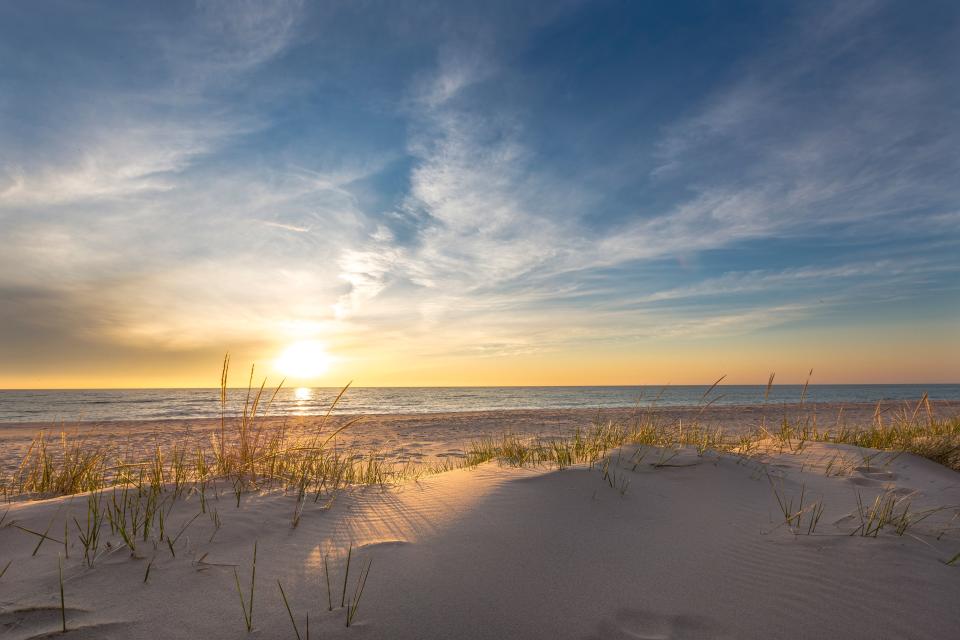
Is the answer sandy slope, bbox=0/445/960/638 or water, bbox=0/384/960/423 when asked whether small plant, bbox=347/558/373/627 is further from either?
water, bbox=0/384/960/423

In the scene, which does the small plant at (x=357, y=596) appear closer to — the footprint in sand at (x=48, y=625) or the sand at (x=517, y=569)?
the sand at (x=517, y=569)

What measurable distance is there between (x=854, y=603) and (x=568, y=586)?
1071 millimetres

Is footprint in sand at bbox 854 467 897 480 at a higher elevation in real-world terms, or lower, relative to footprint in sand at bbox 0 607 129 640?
lower

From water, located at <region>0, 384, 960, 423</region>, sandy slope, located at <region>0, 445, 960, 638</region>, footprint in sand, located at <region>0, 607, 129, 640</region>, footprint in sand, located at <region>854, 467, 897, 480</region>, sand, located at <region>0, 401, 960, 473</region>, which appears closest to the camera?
footprint in sand, located at <region>0, 607, 129, 640</region>

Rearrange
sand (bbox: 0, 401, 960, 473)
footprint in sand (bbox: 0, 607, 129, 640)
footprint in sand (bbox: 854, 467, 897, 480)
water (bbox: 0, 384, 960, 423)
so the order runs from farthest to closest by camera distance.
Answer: water (bbox: 0, 384, 960, 423), sand (bbox: 0, 401, 960, 473), footprint in sand (bbox: 854, 467, 897, 480), footprint in sand (bbox: 0, 607, 129, 640)

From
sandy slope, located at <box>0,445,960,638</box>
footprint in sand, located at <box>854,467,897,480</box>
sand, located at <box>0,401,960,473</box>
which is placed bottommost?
sand, located at <box>0,401,960,473</box>

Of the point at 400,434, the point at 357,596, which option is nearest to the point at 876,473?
the point at 357,596

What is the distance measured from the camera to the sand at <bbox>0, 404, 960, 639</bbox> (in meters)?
1.57

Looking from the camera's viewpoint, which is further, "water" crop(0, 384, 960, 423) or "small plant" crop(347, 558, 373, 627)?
"water" crop(0, 384, 960, 423)

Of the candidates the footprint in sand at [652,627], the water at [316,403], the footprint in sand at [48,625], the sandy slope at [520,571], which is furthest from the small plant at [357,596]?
the water at [316,403]

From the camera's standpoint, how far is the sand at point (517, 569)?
1565 millimetres

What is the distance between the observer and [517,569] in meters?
1.94

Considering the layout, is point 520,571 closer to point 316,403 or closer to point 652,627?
point 652,627

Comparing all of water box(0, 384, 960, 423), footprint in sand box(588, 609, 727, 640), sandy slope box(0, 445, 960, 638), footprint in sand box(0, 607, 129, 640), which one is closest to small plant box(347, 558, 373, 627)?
sandy slope box(0, 445, 960, 638)
